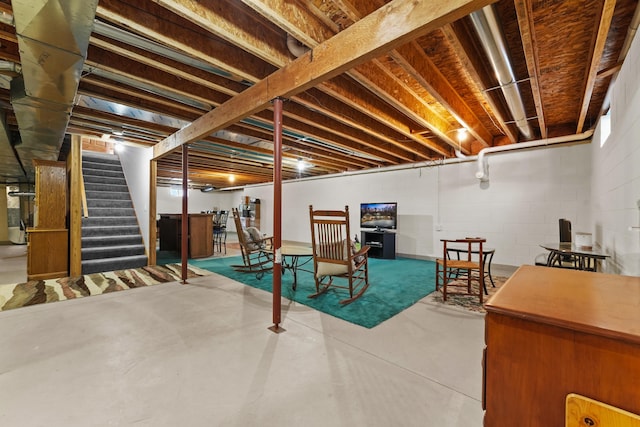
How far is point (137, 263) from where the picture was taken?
514 centimetres

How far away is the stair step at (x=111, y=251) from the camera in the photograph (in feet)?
15.7

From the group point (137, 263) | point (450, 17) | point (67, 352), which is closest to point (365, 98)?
point (450, 17)

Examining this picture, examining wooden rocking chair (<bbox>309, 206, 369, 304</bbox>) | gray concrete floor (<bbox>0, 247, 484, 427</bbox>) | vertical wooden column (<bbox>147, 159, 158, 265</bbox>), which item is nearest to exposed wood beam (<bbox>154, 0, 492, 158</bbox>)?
wooden rocking chair (<bbox>309, 206, 369, 304</bbox>)

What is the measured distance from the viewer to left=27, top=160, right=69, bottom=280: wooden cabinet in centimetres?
422

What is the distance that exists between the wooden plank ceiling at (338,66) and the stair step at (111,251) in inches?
85.4

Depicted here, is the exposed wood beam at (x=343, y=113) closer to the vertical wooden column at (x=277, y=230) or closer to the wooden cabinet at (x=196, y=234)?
the vertical wooden column at (x=277, y=230)

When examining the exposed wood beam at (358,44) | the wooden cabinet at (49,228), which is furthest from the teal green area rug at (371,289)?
the exposed wood beam at (358,44)

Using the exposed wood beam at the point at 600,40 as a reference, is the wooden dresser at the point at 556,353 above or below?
below

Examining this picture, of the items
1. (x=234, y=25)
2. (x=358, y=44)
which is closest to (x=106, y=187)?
(x=234, y=25)

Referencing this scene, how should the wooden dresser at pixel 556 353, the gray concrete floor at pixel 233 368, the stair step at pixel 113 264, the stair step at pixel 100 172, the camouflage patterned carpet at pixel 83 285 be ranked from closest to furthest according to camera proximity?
the wooden dresser at pixel 556 353
the gray concrete floor at pixel 233 368
the camouflage patterned carpet at pixel 83 285
the stair step at pixel 113 264
the stair step at pixel 100 172

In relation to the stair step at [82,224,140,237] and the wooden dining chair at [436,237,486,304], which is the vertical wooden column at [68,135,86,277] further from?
the wooden dining chair at [436,237,486,304]

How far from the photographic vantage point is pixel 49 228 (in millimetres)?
4371

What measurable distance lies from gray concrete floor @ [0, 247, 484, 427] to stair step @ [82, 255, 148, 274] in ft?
5.77

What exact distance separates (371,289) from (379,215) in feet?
11.1
